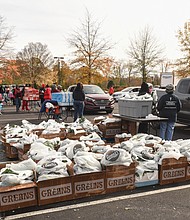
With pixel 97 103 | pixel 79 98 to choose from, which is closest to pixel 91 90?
pixel 97 103

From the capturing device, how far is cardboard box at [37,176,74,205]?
3.57m

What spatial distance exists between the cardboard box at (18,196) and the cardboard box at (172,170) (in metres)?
2.05

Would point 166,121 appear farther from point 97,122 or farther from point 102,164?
point 102,164

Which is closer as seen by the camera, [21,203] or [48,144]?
[21,203]

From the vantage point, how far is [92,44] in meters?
28.6

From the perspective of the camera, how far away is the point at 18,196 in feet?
11.3

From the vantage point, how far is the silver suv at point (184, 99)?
8.70 m

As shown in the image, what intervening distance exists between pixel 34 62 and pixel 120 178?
5661 cm

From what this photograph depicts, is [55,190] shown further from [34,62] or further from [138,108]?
[34,62]

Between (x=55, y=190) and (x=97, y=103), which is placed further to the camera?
(x=97, y=103)

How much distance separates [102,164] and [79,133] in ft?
9.26

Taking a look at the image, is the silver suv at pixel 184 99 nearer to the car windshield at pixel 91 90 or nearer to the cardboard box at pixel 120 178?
the cardboard box at pixel 120 178

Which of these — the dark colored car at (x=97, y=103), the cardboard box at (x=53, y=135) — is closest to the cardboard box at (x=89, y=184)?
the cardboard box at (x=53, y=135)

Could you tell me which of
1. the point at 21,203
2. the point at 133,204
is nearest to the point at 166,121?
the point at 133,204
